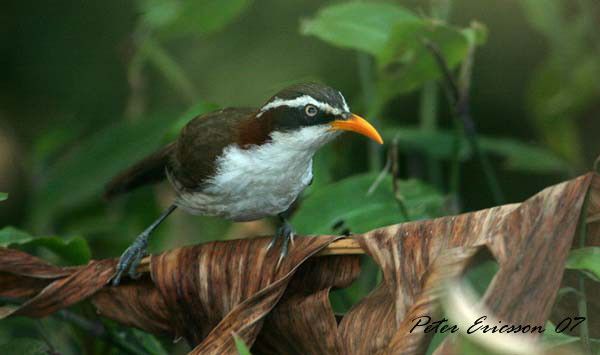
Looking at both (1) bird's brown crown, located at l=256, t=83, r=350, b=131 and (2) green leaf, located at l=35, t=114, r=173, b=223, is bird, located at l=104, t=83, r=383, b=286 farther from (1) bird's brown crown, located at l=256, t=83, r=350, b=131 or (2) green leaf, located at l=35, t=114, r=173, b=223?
Answer: (2) green leaf, located at l=35, t=114, r=173, b=223

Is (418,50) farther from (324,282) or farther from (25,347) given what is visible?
(25,347)

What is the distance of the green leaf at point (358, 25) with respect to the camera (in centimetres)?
387

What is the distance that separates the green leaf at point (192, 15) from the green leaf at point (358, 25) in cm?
61

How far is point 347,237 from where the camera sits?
2590 millimetres

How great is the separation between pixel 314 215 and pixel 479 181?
1573 millimetres

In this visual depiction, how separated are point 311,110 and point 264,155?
0.24m

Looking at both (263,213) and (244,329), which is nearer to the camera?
(244,329)

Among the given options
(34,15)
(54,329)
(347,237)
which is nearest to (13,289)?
(54,329)

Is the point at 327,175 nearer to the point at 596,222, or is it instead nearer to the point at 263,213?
the point at 263,213

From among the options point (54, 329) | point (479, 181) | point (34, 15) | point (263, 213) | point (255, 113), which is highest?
point (34, 15)

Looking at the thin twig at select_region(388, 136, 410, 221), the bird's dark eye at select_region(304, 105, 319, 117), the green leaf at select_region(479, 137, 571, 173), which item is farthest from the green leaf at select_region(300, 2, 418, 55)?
the green leaf at select_region(479, 137, 571, 173)

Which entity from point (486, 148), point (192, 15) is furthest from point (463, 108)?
point (192, 15)

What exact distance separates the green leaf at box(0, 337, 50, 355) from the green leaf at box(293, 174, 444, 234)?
1.14 meters

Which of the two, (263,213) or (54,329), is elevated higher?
(263,213)
